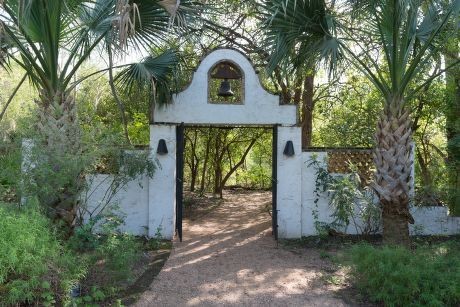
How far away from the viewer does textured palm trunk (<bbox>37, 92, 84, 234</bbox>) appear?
607cm

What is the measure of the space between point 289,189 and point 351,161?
1.52 meters

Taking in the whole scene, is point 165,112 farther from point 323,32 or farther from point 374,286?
point 374,286

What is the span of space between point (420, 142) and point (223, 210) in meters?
6.05

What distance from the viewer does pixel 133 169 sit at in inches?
323

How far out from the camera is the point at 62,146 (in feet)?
20.7

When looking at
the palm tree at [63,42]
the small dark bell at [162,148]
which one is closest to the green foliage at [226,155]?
the small dark bell at [162,148]

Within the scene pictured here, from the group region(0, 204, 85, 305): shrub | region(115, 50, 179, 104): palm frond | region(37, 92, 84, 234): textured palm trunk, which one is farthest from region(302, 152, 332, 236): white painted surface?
region(0, 204, 85, 305): shrub

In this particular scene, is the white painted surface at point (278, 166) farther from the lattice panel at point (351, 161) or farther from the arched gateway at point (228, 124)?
the lattice panel at point (351, 161)

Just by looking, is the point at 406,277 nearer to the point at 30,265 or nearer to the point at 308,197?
the point at 30,265

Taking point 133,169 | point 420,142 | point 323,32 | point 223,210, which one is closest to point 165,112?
point 133,169

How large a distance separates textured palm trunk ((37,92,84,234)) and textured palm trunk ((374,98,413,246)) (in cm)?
497

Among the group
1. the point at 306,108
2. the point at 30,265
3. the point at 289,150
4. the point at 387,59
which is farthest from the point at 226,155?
the point at 30,265

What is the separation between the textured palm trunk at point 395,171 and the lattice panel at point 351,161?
1677 mm

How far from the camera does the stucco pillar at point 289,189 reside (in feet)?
29.9
